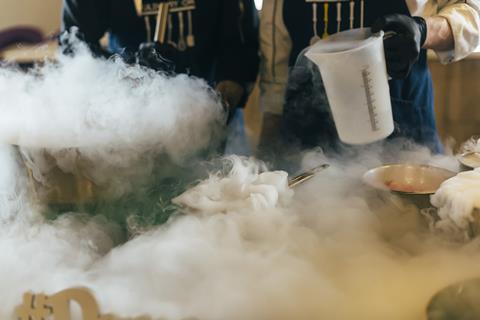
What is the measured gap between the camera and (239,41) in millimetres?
1524

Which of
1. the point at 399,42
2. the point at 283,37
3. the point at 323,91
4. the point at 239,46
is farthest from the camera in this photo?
the point at 239,46

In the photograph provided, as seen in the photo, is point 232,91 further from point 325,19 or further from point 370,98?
point 370,98

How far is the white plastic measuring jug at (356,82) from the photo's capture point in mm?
887

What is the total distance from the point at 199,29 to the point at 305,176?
2.67 feet

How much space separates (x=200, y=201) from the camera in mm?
733

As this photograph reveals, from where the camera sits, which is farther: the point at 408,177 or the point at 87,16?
the point at 87,16

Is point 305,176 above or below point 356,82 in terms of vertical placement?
below

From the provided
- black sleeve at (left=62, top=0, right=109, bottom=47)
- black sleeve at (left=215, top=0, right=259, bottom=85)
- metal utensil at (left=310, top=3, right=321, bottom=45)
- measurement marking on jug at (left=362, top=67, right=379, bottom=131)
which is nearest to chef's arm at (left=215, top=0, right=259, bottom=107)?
black sleeve at (left=215, top=0, right=259, bottom=85)

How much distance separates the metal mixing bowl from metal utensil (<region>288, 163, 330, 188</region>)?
83 mm

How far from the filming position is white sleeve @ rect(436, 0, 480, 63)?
3.90 ft

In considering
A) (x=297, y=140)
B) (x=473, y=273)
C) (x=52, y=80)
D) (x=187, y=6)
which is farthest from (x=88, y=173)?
(x=187, y=6)

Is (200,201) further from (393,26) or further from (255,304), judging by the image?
(393,26)

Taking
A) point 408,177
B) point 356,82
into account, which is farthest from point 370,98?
point 408,177

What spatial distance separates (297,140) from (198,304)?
87cm
